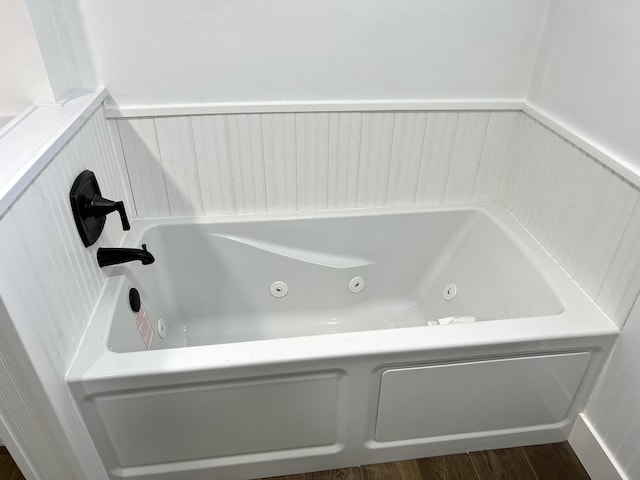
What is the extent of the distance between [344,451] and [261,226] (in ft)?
2.72

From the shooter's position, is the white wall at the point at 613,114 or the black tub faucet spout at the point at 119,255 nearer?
the white wall at the point at 613,114

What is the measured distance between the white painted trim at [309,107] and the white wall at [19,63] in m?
0.27

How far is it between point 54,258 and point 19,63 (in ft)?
1.82

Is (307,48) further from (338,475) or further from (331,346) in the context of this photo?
(338,475)

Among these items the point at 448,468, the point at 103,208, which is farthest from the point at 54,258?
the point at 448,468

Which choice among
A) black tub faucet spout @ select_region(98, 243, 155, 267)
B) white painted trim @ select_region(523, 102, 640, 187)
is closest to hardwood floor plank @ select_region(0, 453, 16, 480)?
black tub faucet spout @ select_region(98, 243, 155, 267)

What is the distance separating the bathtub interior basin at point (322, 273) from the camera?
1.72 metres

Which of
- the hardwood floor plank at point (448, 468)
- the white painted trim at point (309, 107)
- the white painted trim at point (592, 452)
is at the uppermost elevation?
the white painted trim at point (309, 107)

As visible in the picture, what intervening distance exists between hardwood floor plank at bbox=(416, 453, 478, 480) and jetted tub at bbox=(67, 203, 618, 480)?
1.2 inches

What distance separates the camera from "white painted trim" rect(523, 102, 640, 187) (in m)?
1.19

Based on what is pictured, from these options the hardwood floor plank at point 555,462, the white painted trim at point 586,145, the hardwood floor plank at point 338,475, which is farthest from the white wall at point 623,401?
the hardwood floor plank at point 338,475

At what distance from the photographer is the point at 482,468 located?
144 centimetres

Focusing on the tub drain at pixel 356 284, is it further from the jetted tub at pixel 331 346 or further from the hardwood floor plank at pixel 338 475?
the hardwood floor plank at pixel 338 475

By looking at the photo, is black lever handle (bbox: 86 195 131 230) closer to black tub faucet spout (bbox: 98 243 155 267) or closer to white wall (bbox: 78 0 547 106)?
black tub faucet spout (bbox: 98 243 155 267)
